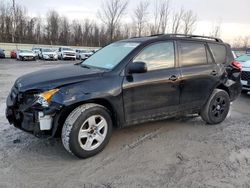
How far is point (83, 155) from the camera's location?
11.8 ft

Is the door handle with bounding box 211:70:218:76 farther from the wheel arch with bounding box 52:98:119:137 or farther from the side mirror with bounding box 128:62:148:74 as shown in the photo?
the wheel arch with bounding box 52:98:119:137

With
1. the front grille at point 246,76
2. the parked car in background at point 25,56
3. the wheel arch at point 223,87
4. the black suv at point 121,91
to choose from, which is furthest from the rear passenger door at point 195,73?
the parked car in background at point 25,56

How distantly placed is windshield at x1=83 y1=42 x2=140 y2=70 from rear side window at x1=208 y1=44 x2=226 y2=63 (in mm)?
1859

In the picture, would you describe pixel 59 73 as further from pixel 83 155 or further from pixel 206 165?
pixel 206 165

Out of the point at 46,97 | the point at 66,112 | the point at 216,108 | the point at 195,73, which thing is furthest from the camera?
the point at 216,108

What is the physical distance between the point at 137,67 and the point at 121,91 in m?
0.44

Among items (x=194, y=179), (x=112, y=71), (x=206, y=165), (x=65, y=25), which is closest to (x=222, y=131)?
→ (x=206, y=165)

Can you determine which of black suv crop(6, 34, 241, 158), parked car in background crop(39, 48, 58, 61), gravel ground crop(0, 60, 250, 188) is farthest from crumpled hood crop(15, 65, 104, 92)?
A: parked car in background crop(39, 48, 58, 61)

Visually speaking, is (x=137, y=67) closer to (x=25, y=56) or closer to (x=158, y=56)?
(x=158, y=56)

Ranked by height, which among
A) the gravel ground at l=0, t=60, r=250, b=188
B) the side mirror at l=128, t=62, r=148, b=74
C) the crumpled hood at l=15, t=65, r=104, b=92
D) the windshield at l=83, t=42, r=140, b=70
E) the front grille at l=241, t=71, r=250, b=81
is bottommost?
the gravel ground at l=0, t=60, r=250, b=188

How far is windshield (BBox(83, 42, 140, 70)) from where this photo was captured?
4164 millimetres

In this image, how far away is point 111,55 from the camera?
4.54 metres

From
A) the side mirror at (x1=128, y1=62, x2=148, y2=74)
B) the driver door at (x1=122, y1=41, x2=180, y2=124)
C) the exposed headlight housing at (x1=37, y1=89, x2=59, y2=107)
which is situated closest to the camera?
the exposed headlight housing at (x1=37, y1=89, x2=59, y2=107)

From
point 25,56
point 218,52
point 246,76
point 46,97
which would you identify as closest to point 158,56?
point 218,52
